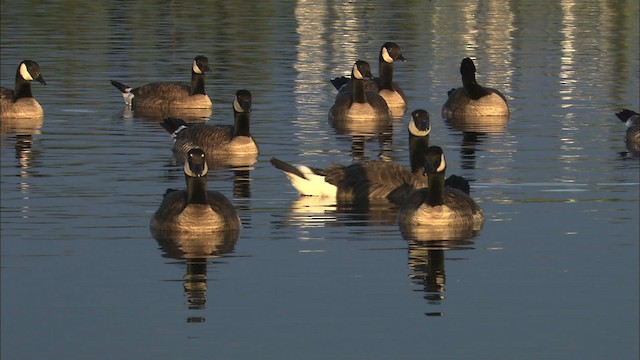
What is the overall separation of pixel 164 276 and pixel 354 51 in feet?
125

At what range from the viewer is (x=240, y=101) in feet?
117

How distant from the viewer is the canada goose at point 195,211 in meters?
26.6

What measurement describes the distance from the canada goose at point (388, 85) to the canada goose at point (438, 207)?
17.2 metres

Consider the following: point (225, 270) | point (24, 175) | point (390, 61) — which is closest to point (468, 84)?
point (390, 61)

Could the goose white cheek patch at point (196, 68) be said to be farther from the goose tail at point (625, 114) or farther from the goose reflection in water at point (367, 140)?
the goose tail at point (625, 114)

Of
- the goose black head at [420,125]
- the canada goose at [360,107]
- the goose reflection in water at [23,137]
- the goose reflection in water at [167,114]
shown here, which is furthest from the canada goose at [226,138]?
the goose reflection in water at [167,114]

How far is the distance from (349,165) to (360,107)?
1091 centimetres

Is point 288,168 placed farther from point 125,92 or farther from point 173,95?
point 125,92

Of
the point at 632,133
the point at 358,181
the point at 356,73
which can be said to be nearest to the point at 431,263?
the point at 358,181

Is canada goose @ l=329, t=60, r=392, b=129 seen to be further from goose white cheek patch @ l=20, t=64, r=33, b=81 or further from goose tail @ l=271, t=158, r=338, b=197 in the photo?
goose tail @ l=271, t=158, r=338, b=197

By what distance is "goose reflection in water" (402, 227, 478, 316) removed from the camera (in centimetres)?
2330

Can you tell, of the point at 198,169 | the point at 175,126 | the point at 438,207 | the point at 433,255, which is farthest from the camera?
the point at 175,126

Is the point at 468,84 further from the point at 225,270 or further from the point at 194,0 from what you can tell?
the point at 194,0

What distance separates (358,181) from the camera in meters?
30.2
